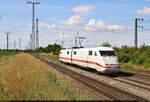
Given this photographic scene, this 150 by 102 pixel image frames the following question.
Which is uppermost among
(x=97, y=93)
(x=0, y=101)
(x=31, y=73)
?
(x=31, y=73)

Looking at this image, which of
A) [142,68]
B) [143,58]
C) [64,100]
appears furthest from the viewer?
[143,58]

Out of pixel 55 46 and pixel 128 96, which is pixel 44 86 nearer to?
pixel 128 96

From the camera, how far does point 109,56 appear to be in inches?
679

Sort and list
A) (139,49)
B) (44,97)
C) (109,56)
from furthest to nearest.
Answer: (139,49) → (109,56) → (44,97)

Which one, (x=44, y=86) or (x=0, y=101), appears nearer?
(x=0, y=101)

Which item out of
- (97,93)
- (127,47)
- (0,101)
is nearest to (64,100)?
(0,101)

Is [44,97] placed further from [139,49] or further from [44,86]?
[139,49]

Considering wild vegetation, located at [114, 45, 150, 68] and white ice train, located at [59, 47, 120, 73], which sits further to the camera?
wild vegetation, located at [114, 45, 150, 68]

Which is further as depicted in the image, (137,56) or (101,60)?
(137,56)

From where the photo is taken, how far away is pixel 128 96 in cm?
954

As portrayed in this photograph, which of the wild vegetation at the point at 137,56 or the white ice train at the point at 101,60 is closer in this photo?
Result: the white ice train at the point at 101,60

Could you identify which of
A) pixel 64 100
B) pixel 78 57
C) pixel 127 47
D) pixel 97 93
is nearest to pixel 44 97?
pixel 64 100

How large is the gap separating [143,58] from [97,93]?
15.4 metres

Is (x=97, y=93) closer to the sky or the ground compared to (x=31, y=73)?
closer to the ground
